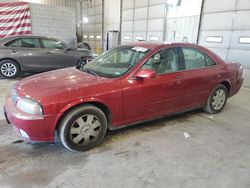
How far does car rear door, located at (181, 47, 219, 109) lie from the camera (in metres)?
3.22

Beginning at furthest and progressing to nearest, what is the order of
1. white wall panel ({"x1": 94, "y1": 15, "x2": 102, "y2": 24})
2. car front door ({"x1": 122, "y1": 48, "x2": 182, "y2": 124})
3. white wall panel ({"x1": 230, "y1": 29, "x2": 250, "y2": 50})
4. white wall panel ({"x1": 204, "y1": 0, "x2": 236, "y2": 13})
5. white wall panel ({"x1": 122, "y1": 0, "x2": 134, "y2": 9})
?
1. white wall panel ({"x1": 94, "y1": 15, "x2": 102, "y2": 24})
2. white wall panel ({"x1": 122, "y1": 0, "x2": 134, "y2": 9})
3. white wall panel ({"x1": 204, "y1": 0, "x2": 236, "y2": 13})
4. white wall panel ({"x1": 230, "y1": 29, "x2": 250, "y2": 50})
5. car front door ({"x1": 122, "y1": 48, "x2": 182, "y2": 124})

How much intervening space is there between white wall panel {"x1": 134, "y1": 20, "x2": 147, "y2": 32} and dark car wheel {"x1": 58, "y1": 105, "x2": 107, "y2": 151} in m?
8.84

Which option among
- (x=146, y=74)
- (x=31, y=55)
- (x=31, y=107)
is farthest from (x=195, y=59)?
(x=31, y=55)

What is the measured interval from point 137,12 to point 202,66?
27.6ft

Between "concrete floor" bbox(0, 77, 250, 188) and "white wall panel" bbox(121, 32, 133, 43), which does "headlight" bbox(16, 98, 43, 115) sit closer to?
"concrete floor" bbox(0, 77, 250, 188)

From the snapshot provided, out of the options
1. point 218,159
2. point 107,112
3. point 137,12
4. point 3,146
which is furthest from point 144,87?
point 137,12

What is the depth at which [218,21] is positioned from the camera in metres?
7.15

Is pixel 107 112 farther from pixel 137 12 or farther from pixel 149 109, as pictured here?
pixel 137 12

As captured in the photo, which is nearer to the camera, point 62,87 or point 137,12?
point 62,87

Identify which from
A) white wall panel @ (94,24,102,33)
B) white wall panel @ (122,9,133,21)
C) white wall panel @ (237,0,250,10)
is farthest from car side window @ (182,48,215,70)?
white wall panel @ (94,24,102,33)

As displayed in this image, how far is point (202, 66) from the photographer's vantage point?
3.43 metres

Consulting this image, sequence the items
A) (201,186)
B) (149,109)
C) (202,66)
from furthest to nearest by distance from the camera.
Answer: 1. (202,66)
2. (149,109)
3. (201,186)

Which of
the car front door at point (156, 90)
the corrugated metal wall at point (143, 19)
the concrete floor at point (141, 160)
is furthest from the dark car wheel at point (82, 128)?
the corrugated metal wall at point (143, 19)

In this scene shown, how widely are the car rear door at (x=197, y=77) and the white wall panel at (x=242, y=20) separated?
150 inches
